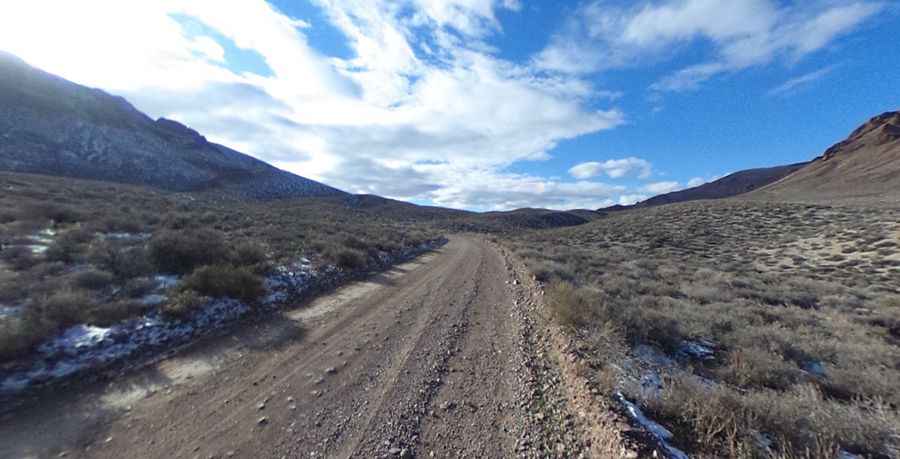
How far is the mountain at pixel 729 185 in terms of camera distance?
392 ft

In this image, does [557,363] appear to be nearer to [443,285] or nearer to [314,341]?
[314,341]

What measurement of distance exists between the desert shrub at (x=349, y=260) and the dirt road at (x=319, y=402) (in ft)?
18.5

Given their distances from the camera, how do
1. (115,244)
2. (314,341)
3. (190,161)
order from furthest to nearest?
1. (190,161)
2. (115,244)
3. (314,341)

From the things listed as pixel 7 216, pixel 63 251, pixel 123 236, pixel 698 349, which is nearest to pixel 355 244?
pixel 123 236

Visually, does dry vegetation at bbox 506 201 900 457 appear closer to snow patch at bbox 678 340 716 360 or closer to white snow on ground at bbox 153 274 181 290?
snow patch at bbox 678 340 716 360

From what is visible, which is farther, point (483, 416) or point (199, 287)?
point (199, 287)

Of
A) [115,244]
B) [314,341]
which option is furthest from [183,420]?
[115,244]

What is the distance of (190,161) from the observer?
69000 mm

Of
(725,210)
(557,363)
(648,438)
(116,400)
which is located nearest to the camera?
(648,438)

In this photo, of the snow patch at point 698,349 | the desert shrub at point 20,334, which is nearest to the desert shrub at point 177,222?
the desert shrub at point 20,334

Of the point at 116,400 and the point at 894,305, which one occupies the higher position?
the point at 116,400

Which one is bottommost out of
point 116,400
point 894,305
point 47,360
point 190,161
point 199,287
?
point 894,305

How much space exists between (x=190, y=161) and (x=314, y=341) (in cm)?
8076

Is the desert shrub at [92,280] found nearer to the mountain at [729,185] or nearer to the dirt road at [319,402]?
the dirt road at [319,402]
